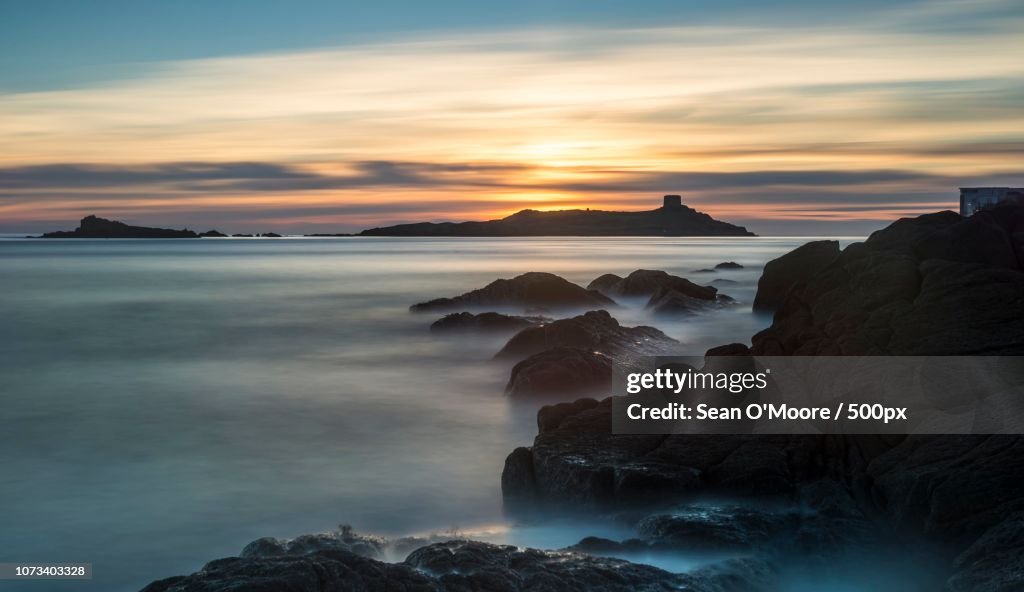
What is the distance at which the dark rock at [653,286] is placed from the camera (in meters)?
32.3

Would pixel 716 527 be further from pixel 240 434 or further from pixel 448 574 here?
pixel 240 434

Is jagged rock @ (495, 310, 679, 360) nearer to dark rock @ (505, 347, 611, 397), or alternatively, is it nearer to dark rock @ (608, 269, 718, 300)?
dark rock @ (505, 347, 611, 397)

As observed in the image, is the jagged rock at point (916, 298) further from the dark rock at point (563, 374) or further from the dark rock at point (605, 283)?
the dark rock at point (605, 283)

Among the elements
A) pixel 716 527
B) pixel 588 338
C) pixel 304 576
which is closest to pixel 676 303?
pixel 588 338

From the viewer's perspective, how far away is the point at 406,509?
10.9 metres

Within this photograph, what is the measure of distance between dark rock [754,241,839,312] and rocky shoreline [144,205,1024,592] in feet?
34.4

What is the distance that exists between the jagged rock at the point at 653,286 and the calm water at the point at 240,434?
1.57 m

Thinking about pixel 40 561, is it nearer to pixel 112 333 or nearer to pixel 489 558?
pixel 489 558

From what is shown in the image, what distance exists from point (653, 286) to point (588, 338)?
54.2 ft

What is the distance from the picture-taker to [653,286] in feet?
116

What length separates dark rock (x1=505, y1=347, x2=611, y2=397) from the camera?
1545cm

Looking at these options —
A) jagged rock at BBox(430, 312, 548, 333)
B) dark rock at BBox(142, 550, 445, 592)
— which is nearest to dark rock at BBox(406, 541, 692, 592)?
dark rock at BBox(142, 550, 445, 592)

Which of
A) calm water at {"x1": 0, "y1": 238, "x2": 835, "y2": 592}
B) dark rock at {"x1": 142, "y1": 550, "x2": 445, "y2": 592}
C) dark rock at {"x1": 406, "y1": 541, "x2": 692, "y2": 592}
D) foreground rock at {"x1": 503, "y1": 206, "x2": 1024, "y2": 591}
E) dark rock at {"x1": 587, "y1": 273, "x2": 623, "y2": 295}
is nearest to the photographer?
dark rock at {"x1": 142, "y1": 550, "x2": 445, "y2": 592}

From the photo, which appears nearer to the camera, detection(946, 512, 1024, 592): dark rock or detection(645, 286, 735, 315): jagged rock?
detection(946, 512, 1024, 592): dark rock
